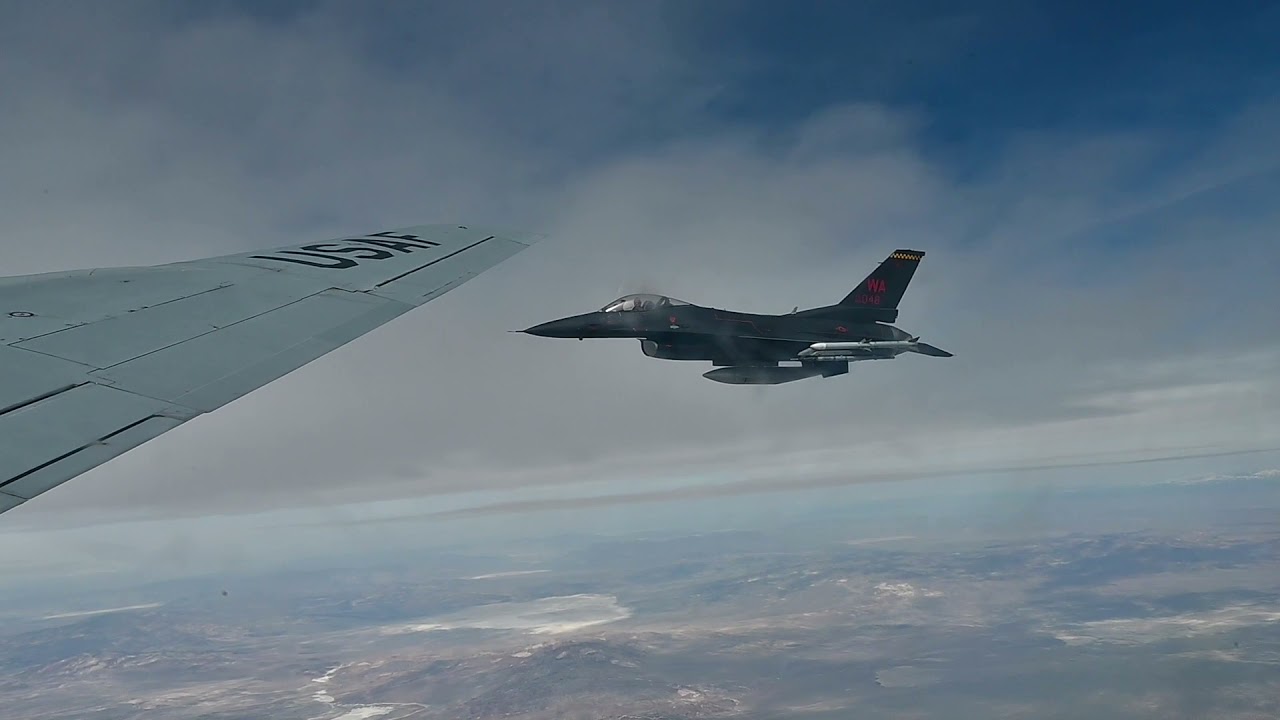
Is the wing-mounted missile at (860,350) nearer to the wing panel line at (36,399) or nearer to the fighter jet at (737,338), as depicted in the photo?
the fighter jet at (737,338)

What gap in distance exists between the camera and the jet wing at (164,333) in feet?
11.0

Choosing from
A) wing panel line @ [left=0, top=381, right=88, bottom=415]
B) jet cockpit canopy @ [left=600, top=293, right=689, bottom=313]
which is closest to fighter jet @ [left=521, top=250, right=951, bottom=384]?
jet cockpit canopy @ [left=600, top=293, right=689, bottom=313]

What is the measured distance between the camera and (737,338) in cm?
3853

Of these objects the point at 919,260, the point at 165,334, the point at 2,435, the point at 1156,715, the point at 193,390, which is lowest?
the point at 1156,715

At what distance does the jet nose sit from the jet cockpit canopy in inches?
84.1

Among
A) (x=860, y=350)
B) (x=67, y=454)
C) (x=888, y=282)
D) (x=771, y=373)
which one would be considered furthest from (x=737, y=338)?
(x=67, y=454)

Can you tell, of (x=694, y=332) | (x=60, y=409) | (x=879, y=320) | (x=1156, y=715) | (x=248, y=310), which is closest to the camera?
(x=60, y=409)

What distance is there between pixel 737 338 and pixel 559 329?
10664 mm

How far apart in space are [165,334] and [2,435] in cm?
244

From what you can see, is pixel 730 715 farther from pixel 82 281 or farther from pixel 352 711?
pixel 82 281

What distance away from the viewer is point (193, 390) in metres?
4.25

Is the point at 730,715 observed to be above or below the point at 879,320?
below

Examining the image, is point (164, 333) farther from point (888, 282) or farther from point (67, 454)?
point (888, 282)

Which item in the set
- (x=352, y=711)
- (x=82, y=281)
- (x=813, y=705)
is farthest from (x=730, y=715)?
(x=82, y=281)
